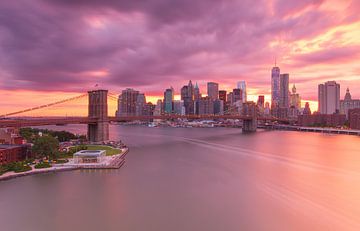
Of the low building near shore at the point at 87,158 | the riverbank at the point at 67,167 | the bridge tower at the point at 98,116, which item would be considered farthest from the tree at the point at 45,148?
the bridge tower at the point at 98,116

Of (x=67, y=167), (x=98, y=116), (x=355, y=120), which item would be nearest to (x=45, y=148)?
(x=67, y=167)

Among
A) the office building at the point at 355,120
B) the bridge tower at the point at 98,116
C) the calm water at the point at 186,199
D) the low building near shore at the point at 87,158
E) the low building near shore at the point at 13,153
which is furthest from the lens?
the office building at the point at 355,120

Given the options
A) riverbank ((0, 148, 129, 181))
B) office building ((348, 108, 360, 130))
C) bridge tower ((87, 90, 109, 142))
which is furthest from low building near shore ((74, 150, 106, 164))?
office building ((348, 108, 360, 130))

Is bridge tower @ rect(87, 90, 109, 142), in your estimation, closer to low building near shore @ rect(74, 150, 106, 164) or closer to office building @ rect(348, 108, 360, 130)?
low building near shore @ rect(74, 150, 106, 164)

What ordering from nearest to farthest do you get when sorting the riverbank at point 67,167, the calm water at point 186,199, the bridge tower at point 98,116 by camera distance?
the calm water at point 186,199 < the riverbank at point 67,167 < the bridge tower at point 98,116

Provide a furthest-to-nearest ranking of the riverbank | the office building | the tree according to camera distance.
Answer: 1. the office building
2. the tree
3. the riverbank

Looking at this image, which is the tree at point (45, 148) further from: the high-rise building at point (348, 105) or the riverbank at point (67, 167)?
the high-rise building at point (348, 105)

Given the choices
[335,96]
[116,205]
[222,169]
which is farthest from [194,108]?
[116,205]
